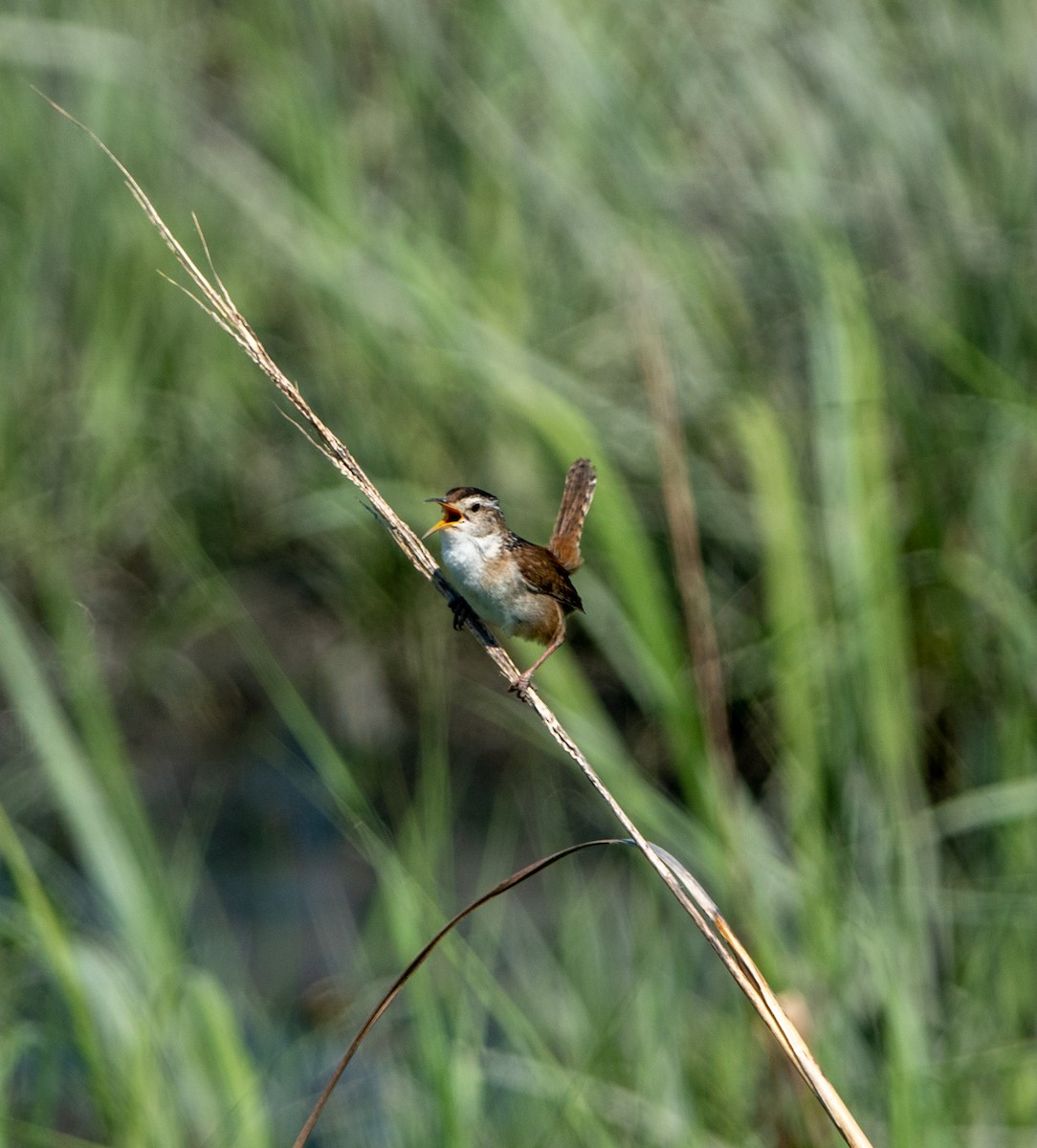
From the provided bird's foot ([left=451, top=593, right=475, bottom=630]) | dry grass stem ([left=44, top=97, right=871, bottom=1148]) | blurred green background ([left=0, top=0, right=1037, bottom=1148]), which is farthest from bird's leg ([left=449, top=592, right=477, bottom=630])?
dry grass stem ([left=44, top=97, right=871, bottom=1148])

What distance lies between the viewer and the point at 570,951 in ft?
11.8

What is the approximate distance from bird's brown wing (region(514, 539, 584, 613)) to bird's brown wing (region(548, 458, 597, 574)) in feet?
0.38

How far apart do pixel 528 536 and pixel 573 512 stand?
1.79 m

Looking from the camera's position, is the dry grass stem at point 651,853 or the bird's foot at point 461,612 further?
the bird's foot at point 461,612

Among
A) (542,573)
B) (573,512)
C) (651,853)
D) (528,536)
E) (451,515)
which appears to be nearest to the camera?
(651,853)

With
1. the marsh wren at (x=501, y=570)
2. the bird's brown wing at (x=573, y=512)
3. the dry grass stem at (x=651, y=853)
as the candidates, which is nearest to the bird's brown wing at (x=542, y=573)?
the marsh wren at (x=501, y=570)

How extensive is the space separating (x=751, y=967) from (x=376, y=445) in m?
4.00

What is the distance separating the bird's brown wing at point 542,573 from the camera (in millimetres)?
3090

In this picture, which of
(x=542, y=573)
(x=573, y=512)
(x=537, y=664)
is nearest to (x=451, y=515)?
(x=542, y=573)

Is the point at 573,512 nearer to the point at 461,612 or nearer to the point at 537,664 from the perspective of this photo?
the point at 461,612

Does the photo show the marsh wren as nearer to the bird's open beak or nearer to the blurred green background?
the bird's open beak

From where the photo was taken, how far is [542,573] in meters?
3.13

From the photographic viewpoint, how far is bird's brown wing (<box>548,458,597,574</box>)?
130 inches

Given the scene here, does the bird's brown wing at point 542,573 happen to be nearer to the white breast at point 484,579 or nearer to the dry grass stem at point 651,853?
the white breast at point 484,579
